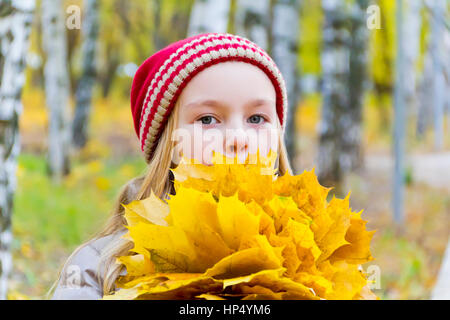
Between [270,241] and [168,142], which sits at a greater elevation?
[168,142]

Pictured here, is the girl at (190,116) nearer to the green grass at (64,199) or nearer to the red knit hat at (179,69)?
the red knit hat at (179,69)

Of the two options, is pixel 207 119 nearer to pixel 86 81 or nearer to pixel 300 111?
pixel 86 81

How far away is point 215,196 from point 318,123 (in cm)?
387

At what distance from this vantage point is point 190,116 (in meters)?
1.08

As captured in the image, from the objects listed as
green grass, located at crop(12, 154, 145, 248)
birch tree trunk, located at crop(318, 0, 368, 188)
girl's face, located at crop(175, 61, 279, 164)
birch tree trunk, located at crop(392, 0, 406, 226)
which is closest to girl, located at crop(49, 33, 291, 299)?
girl's face, located at crop(175, 61, 279, 164)

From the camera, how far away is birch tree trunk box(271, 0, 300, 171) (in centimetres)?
436

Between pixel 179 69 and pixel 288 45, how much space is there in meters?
3.43

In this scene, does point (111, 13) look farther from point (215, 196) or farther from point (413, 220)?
point (215, 196)

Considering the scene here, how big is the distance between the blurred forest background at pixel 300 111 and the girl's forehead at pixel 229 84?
7.55 feet

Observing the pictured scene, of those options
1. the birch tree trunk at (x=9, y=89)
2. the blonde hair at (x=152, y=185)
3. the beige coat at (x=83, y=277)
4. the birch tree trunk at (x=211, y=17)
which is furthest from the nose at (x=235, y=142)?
the birch tree trunk at (x=211, y=17)

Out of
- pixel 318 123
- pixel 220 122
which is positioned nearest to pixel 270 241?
pixel 220 122

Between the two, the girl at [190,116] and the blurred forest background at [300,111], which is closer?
the girl at [190,116]

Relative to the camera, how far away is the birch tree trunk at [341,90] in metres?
4.39
